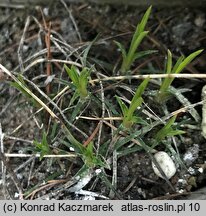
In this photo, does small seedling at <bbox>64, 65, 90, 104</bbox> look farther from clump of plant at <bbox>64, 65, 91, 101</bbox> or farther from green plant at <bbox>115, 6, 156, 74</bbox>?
green plant at <bbox>115, 6, 156, 74</bbox>

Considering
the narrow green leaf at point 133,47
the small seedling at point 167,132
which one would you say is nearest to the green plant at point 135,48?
the narrow green leaf at point 133,47

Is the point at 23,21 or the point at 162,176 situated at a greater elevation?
the point at 23,21

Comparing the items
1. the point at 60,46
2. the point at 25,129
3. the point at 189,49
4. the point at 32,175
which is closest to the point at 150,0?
the point at 189,49

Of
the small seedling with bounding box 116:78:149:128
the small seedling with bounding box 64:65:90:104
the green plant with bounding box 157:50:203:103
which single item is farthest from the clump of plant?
the green plant with bounding box 157:50:203:103

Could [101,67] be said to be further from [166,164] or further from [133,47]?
[166,164]

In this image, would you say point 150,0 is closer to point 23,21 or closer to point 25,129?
point 23,21
